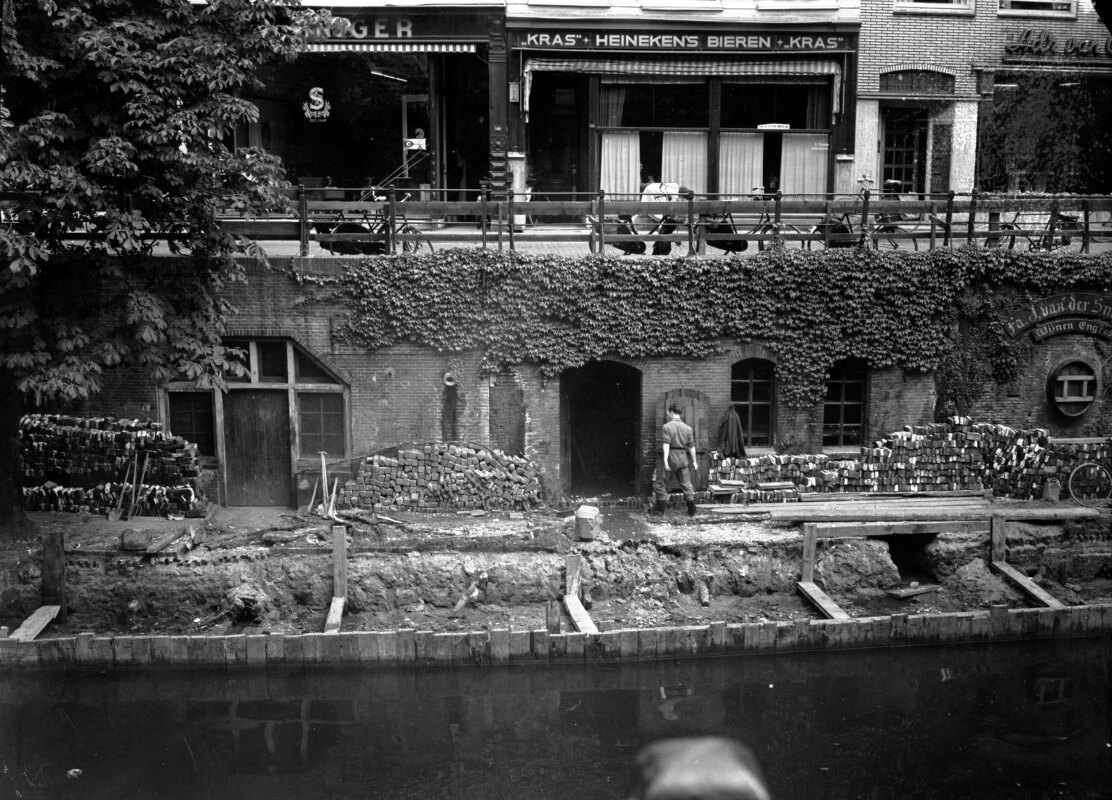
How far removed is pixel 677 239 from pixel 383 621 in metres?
8.80

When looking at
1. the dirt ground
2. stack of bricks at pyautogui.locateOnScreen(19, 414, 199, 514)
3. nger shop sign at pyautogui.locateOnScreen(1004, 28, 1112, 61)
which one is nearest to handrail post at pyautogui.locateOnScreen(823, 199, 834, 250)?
the dirt ground

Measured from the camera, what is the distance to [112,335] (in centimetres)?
1592

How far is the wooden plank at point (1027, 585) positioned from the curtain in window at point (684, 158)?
1043 centimetres

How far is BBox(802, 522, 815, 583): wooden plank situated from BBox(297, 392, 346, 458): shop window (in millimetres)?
8256

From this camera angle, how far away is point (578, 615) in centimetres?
1516

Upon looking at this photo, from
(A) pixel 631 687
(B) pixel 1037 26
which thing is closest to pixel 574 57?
(B) pixel 1037 26

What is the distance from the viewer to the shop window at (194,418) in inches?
744

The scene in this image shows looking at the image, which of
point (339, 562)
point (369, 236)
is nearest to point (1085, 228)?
point (369, 236)

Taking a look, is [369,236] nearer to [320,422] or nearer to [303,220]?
[303,220]

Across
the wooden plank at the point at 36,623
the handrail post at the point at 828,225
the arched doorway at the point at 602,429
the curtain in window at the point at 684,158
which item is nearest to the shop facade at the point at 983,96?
the curtain in window at the point at 684,158

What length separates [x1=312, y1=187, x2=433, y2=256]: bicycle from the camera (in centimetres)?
1888

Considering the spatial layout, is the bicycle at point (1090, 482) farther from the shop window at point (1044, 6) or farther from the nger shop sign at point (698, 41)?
the shop window at point (1044, 6)

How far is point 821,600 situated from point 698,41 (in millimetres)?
12656

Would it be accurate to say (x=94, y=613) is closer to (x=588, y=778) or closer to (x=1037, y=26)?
(x=588, y=778)
